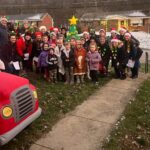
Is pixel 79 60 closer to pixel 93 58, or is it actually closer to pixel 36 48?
pixel 93 58

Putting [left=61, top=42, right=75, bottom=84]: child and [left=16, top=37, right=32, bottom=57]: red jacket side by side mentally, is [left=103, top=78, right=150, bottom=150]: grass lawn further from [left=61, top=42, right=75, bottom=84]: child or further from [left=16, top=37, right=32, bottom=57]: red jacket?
[left=16, top=37, right=32, bottom=57]: red jacket

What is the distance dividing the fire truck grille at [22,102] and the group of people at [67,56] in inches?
111

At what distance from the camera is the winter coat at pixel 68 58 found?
8633 millimetres

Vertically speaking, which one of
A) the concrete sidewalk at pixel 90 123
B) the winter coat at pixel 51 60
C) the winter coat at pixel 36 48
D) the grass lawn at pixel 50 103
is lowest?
the concrete sidewalk at pixel 90 123

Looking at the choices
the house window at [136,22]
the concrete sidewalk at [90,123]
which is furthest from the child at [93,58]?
the house window at [136,22]

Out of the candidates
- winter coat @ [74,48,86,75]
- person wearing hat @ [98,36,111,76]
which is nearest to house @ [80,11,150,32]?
person wearing hat @ [98,36,111,76]

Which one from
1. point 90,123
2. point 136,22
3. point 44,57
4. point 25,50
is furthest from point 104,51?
point 136,22

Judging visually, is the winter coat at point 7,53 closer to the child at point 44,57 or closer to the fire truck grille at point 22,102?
the child at point 44,57

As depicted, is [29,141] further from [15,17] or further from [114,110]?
[15,17]

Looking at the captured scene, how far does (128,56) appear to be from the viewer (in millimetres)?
9742

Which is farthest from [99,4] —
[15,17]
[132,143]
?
[132,143]

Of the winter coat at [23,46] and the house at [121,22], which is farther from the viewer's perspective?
the house at [121,22]

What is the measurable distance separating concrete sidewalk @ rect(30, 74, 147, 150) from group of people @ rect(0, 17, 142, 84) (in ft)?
3.18

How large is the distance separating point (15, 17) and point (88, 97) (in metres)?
48.3
